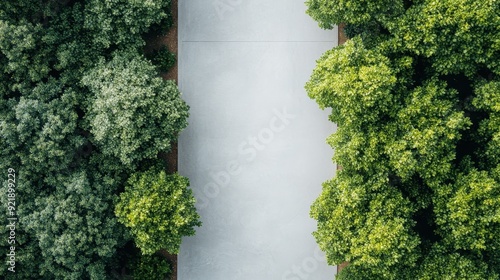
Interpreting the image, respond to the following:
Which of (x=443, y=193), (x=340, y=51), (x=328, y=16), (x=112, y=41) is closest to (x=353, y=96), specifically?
(x=340, y=51)

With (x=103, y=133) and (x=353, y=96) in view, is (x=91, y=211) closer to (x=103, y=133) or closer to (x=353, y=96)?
(x=103, y=133)

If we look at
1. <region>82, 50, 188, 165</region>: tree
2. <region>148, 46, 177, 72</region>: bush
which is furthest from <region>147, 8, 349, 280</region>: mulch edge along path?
<region>82, 50, 188, 165</region>: tree

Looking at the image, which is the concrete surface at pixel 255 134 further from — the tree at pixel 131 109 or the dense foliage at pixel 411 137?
the dense foliage at pixel 411 137

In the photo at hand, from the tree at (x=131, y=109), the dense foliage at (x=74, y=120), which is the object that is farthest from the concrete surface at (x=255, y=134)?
the tree at (x=131, y=109)

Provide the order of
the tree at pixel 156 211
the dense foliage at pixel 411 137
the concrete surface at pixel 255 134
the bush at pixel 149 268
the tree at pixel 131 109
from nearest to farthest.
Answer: the dense foliage at pixel 411 137
the tree at pixel 131 109
the tree at pixel 156 211
the bush at pixel 149 268
the concrete surface at pixel 255 134

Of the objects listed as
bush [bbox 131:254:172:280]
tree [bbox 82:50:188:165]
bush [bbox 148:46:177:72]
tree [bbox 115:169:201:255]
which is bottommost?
bush [bbox 131:254:172:280]

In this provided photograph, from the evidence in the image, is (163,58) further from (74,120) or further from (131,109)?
(74,120)

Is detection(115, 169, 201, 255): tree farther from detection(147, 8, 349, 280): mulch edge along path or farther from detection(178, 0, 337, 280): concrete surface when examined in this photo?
detection(178, 0, 337, 280): concrete surface
